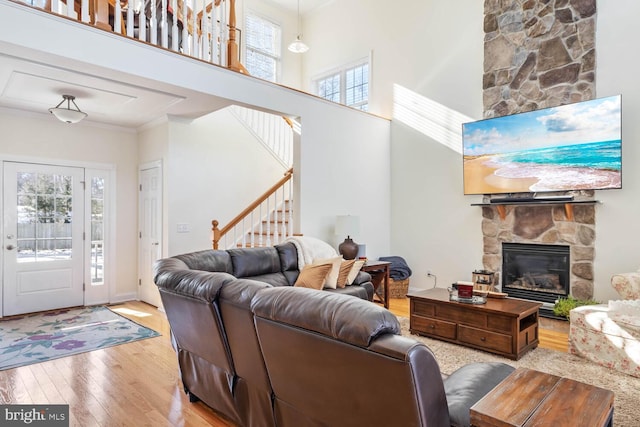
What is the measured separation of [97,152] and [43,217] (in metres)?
1.13

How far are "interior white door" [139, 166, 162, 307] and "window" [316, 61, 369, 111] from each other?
3632 mm

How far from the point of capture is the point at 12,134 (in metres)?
4.91

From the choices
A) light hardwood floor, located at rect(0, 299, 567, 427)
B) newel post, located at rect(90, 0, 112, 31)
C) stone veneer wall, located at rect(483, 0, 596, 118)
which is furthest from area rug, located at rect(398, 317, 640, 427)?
newel post, located at rect(90, 0, 112, 31)

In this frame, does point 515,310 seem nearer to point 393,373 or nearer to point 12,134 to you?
point 393,373

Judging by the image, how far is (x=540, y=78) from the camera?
478 centimetres

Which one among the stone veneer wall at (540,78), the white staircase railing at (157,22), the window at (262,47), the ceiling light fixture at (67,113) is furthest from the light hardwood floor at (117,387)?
the window at (262,47)

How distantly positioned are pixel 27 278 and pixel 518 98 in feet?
22.2

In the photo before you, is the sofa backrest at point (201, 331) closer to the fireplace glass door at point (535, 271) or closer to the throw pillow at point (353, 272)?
the throw pillow at point (353, 272)

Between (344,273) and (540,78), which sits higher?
(540,78)

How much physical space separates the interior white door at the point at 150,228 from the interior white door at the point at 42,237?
0.78 m

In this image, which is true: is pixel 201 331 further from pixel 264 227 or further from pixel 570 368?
pixel 264 227

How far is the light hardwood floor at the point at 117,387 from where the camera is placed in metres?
2.45

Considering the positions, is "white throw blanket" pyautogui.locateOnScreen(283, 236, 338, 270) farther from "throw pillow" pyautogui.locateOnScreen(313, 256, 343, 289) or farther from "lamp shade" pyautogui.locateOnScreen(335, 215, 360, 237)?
"lamp shade" pyautogui.locateOnScreen(335, 215, 360, 237)

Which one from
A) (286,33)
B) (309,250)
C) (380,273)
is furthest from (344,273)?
(286,33)
